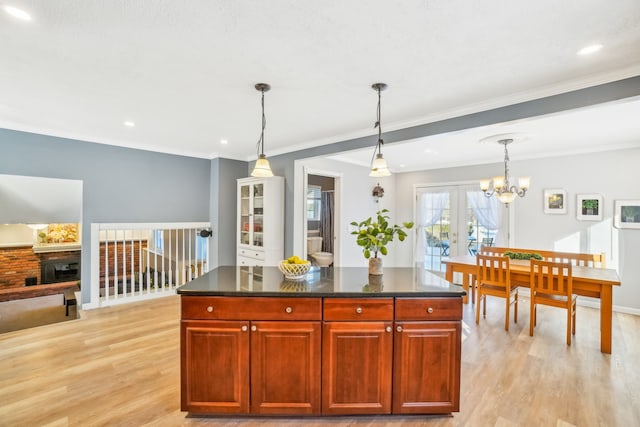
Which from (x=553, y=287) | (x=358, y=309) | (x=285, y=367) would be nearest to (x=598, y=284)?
(x=553, y=287)

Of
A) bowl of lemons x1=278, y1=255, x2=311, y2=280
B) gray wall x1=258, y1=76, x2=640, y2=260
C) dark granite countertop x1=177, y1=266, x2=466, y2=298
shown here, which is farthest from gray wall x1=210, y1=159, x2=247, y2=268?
bowl of lemons x1=278, y1=255, x2=311, y2=280

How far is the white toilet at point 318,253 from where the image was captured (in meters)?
6.00

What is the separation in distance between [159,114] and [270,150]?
6.16 feet

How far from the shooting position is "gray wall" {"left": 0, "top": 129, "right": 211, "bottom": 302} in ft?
Result: 12.3

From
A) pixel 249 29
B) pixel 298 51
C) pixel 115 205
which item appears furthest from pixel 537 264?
pixel 115 205

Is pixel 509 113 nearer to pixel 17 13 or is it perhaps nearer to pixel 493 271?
pixel 493 271

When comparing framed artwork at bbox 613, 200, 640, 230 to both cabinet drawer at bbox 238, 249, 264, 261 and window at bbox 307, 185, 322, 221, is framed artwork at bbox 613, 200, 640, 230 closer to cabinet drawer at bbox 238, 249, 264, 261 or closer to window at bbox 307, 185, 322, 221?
window at bbox 307, 185, 322, 221

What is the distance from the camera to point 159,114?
3180mm

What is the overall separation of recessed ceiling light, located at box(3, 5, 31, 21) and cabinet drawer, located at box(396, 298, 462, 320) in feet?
8.75

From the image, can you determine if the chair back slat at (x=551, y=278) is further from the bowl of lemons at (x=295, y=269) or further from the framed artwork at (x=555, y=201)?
the bowl of lemons at (x=295, y=269)

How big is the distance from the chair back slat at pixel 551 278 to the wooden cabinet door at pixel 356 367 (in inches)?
96.5

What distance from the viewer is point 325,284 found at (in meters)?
2.14

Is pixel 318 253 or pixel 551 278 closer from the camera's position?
pixel 551 278

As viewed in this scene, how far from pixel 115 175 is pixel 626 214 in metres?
7.37
